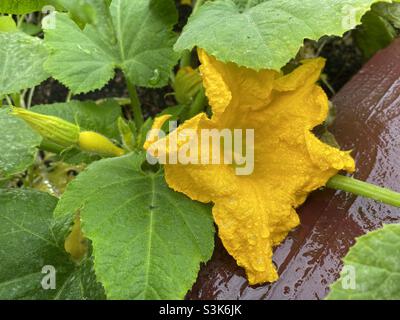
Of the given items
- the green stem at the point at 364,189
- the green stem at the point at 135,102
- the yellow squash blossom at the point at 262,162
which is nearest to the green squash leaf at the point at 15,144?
the yellow squash blossom at the point at 262,162

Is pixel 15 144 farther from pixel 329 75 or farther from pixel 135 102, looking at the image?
pixel 329 75

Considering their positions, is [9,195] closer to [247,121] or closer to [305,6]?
[247,121]

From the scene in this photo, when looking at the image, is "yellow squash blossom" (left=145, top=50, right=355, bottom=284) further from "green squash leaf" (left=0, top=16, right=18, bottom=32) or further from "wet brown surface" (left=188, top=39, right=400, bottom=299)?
"green squash leaf" (left=0, top=16, right=18, bottom=32)

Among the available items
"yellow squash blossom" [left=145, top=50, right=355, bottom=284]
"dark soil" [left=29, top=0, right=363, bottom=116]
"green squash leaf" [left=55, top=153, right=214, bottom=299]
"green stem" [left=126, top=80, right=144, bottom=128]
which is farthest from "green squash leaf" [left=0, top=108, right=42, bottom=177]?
"dark soil" [left=29, top=0, right=363, bottom=116]

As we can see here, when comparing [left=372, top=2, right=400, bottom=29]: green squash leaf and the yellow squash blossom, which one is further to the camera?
[left=372, top=2, right=400, bottom=29]: green squash leaf
